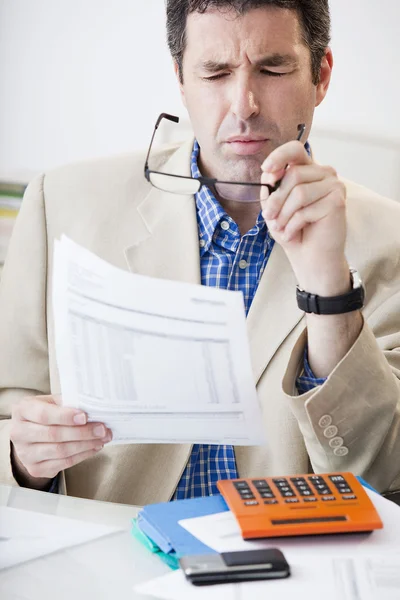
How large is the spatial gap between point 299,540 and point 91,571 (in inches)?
7.9

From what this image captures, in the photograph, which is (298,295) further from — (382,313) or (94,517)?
(94,517)

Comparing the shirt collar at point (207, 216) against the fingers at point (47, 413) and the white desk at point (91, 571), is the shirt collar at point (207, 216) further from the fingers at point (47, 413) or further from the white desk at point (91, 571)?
the white desk at point (91, 571)

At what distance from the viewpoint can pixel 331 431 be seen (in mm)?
988

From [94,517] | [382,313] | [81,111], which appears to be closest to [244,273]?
[382,313]

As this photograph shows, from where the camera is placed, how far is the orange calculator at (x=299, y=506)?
754mm

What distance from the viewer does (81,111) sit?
2330mm

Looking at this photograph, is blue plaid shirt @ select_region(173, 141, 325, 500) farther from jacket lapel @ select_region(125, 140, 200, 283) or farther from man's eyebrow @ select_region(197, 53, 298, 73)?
man's eyebrow @ select_region(197, 53, 298, 73)

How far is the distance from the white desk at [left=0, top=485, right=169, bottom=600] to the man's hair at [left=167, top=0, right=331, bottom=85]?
2.51 ft

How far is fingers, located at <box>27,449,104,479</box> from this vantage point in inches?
39.5

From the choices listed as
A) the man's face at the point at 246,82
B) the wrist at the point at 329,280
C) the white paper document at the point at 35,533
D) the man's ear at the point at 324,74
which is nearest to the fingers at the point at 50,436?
the white paper document at the point at 35,533

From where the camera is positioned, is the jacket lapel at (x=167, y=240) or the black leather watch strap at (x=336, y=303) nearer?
the black leather watch strap at (x=336, y=303)

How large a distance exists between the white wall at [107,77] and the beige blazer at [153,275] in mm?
712

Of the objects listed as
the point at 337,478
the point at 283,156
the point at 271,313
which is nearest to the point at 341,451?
the point at 337,478

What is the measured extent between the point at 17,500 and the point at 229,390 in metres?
0.29
